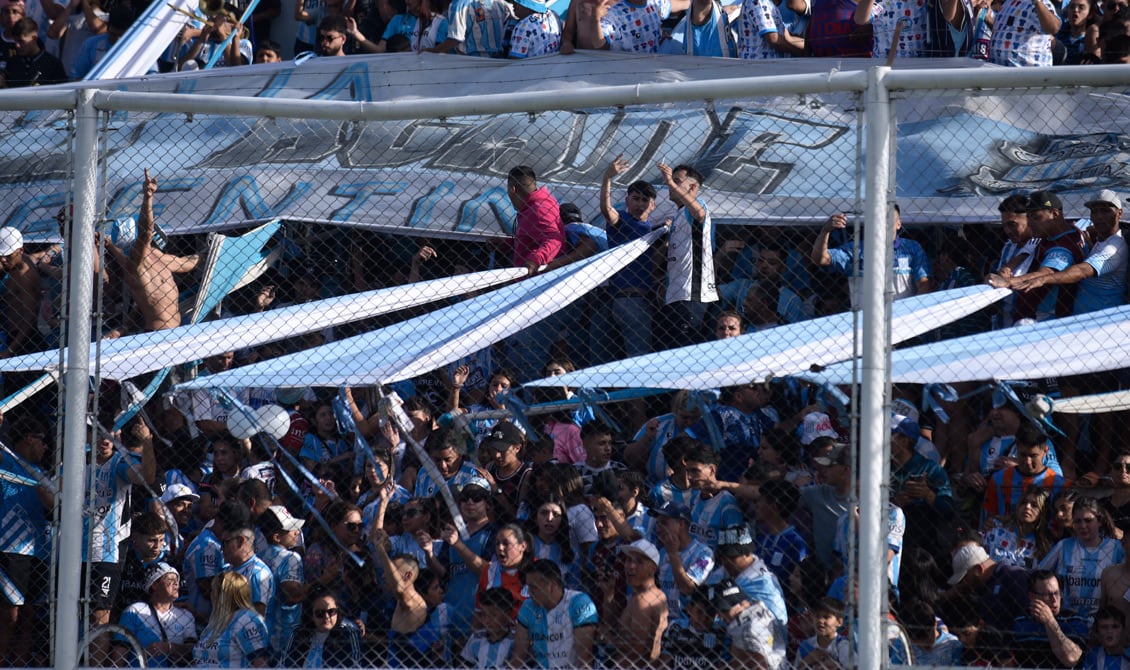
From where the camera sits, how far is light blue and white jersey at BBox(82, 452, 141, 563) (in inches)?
243

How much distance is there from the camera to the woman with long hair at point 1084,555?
5.67 meters

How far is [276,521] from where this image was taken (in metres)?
6.34

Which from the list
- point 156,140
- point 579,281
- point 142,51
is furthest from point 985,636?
point 142,51

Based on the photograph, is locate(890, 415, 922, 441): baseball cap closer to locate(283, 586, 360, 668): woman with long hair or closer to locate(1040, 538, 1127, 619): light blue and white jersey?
locate(1040, 538, 1127, 619): light blue and white jersey

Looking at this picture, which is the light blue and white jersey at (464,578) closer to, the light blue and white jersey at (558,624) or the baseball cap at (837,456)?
the light blue and white jersey at (558,624)

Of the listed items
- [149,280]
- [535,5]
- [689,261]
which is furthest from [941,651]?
[535,5]

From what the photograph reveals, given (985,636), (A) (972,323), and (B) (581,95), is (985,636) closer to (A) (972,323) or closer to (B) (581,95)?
(A) (972,323)

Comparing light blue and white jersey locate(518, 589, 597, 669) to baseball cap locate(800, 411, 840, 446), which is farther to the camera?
baseball cap locate(800, 411, 840, 446)

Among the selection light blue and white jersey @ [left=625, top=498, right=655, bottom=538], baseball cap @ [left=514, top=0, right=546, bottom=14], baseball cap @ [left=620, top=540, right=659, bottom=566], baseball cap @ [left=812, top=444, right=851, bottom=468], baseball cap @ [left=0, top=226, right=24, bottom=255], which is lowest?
baseball cap @ [left=620, top=540, right=659, bottom=566]

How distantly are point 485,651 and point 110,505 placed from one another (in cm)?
195

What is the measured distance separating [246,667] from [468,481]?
137 cm

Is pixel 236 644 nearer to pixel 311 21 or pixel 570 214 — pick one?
pixel 570 214

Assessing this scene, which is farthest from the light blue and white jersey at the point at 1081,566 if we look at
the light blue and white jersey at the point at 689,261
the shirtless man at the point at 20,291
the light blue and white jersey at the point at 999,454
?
the shirtless man at the point at 20,291

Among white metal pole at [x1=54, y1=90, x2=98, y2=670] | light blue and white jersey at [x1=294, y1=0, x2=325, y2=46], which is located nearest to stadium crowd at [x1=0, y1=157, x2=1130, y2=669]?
white metal pole at [x1=54, y1=90, x2=98, y2=670]
